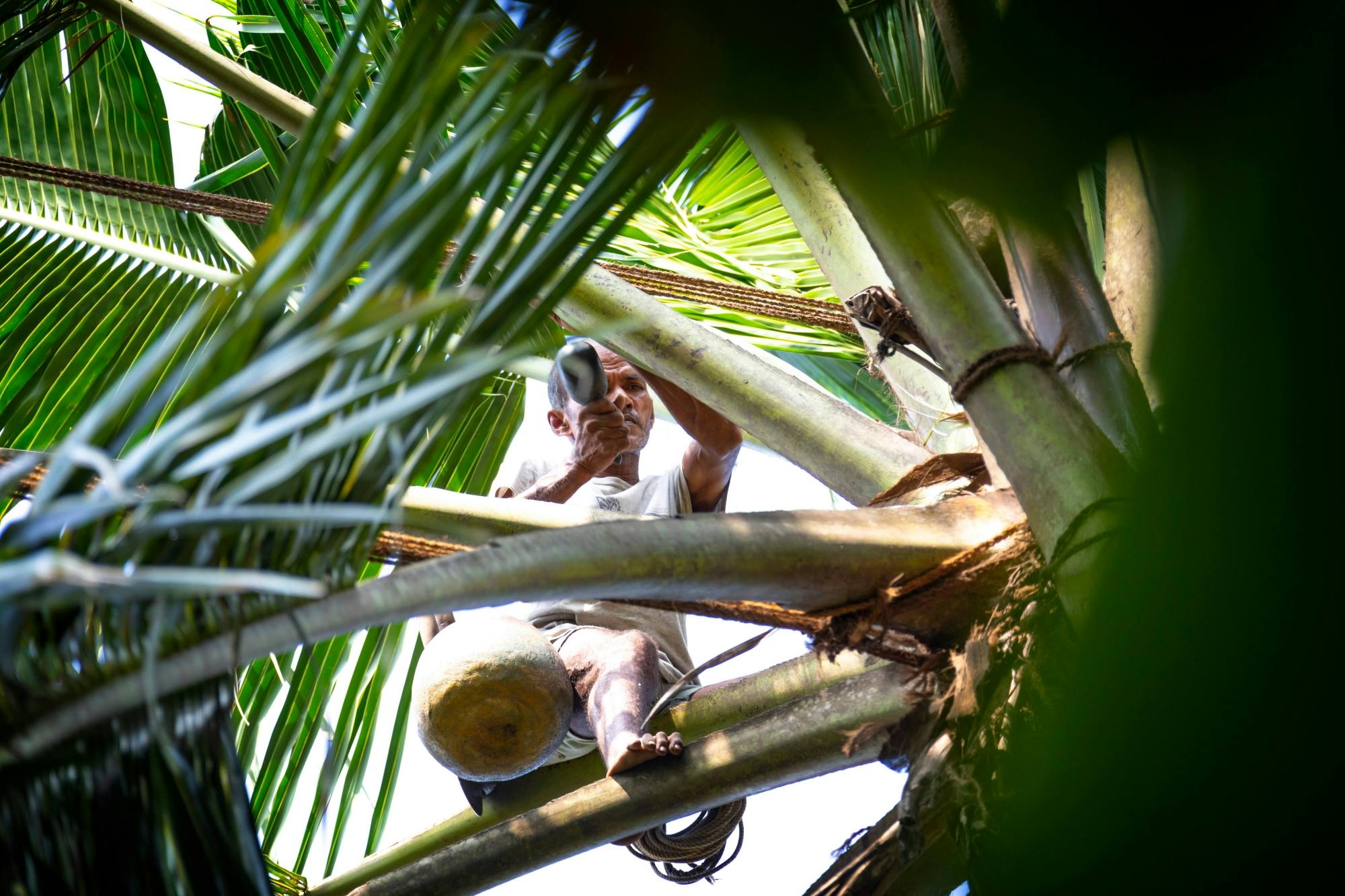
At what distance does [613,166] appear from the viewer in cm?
109

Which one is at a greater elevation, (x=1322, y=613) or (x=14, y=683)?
(x=14, y=683)

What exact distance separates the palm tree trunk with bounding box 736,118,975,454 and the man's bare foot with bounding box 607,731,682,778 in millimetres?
681

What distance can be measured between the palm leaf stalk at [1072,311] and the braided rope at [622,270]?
27.8 inches

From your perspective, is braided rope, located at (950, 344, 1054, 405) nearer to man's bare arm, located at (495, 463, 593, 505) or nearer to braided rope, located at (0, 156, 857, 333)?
braided rope, located at (0, 156, 857, 333)

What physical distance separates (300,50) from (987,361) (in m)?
1.51

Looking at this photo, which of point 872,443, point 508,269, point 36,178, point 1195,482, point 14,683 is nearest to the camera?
point 14,683

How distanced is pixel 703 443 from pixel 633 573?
140 centimetres

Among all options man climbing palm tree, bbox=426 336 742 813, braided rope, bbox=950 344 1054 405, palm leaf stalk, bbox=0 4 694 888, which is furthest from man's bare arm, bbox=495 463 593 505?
palm leaf stalk, bbox=0 4 694 888

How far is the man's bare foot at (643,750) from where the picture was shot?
1848 mm

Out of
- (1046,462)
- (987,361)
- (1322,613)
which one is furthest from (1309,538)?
(987,361)

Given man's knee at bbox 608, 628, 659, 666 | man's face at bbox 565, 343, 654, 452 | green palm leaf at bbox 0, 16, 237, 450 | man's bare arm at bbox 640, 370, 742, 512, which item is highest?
green palm leaf at bbox 0, 16, 237, 450

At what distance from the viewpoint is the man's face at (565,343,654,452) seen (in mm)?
2812

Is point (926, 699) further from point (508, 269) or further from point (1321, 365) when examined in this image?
point (508, 269)

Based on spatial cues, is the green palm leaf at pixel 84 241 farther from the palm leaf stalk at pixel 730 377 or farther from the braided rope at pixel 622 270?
the palm leaf stalk at pixel 730 377
